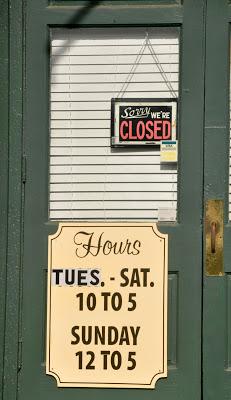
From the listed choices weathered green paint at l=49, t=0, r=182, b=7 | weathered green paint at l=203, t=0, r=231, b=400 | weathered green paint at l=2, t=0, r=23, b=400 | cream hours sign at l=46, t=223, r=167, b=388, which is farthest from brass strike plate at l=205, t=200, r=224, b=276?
weathered green paint at l=49, t=0, r=182, b=7

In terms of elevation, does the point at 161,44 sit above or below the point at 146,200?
above

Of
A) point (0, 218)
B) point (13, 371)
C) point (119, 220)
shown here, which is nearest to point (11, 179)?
point (0, 218)

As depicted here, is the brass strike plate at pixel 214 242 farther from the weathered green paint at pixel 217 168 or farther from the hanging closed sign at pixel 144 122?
the hanging closed sign at pixel 144 122

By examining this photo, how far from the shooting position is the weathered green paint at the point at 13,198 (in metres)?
4.12

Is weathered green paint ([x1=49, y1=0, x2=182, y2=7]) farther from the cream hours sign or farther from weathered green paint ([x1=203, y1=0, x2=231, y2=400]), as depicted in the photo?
the cream hours sign

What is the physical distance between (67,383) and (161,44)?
2.14 metres

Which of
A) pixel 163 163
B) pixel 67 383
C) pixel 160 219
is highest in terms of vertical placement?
pixel 163 163

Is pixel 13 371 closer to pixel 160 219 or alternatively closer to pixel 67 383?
pixel 67 383

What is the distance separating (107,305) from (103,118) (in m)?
1.14

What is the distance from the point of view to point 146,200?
4145 mm

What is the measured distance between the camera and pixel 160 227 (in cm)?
409

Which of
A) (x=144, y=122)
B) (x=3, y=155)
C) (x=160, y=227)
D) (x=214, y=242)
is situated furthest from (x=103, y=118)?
(x=214, y=242)

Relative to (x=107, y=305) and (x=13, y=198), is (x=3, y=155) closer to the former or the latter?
(x=13, y=198)

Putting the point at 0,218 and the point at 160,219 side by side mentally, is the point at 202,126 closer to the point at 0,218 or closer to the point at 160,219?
the point at 160,219
